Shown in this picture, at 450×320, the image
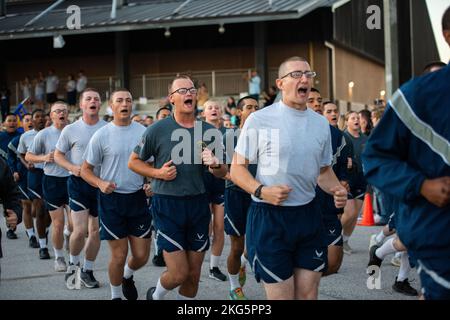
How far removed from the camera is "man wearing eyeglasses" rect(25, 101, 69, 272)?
33.4ft

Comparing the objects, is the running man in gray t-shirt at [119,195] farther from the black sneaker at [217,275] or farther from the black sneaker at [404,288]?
the black sneaker at [404,288]

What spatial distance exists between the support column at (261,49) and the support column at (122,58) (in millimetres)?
6040

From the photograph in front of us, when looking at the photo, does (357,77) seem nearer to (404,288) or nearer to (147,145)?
(404,288)

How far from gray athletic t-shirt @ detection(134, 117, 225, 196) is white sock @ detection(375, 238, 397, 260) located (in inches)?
95.8

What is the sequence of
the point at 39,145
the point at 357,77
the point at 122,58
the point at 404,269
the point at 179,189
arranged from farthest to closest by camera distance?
the point at 357,77
the point at 122,58
the point at 39,145
the point at 404,269
the point at 179,189

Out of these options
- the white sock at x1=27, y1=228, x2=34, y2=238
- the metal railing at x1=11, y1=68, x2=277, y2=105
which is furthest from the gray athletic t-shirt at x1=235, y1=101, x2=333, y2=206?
the metal railing at x1=11, y1=68, x2=277, y2=105

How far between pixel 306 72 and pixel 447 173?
6.32ft

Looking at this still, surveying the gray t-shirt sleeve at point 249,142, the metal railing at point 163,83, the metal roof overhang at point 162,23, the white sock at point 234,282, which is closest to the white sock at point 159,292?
the white sock at point 234,282

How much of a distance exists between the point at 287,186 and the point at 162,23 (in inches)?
917

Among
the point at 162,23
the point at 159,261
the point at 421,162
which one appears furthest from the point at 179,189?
the point at 162,23

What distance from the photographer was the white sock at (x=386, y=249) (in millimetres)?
8140

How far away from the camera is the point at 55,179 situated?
10594mm

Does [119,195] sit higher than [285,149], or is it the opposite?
[285,149]

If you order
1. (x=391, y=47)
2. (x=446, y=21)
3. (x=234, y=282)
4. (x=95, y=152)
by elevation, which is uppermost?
(x=391, y=47)
